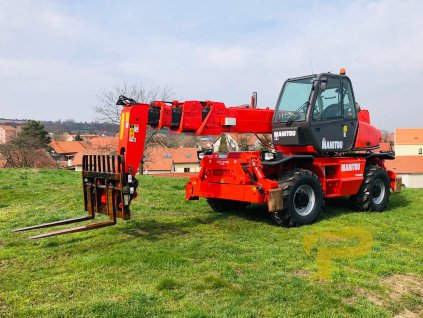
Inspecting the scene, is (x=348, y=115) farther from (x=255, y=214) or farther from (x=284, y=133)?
(x=255, y=214)

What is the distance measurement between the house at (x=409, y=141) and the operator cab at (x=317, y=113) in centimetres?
6764

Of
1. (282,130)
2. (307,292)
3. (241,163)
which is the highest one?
(282,130)

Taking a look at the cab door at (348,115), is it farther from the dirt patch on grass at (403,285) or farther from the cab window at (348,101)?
the dirt patch on grass at (403,285)

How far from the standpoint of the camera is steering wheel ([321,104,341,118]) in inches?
336

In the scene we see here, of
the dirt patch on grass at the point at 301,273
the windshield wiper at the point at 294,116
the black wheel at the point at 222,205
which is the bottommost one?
the dirt patch on grass at the point at 301,273

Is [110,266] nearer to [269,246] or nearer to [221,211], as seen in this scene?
[269,246]

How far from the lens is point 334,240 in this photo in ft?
22.0

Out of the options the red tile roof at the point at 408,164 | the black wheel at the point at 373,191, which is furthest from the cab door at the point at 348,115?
the red tile roof at the point at 408,164

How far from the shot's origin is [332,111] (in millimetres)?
8711

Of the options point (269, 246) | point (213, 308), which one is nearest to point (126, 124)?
point (269, 246)

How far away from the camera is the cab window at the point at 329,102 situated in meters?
8.33

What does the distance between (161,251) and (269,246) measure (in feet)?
5.46

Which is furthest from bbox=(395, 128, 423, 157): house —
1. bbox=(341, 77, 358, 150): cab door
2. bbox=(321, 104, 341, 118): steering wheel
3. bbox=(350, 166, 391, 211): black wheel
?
bbox=(321, 104, 341, 118): steering wheel

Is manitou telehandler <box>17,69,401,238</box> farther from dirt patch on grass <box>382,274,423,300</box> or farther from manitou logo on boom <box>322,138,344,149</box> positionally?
dirt patch on grass <box>382,274,423,300</box>
